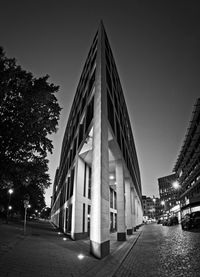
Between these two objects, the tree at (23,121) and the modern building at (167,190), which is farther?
the modern building at (167,190)

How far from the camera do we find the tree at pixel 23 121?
10922 millimetres

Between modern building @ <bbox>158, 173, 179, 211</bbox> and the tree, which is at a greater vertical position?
the tree

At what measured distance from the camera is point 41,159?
13.2 m

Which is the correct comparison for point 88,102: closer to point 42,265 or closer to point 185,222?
point 42,265

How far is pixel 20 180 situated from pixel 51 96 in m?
5.94

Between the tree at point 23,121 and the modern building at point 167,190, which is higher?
the tree at point 23,121

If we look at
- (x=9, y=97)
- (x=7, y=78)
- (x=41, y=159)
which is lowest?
(x=41, y=159)

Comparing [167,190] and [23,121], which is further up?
[23,121]

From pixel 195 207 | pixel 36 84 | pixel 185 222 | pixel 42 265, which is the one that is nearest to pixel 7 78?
pixel 36 84

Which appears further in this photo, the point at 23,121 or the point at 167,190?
the point at 167,190

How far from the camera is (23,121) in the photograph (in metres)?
11.4

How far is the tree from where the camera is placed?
1092cm

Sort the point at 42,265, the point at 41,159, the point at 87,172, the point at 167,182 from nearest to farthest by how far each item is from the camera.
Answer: the point at 42,265, the point at 41,159, the point at 87,172, the point at 167,182

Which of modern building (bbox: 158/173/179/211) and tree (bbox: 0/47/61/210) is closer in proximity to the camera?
tree (bbox: 0/47/61/210)
